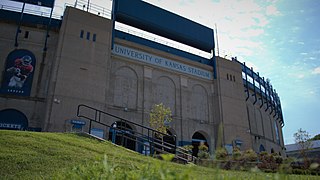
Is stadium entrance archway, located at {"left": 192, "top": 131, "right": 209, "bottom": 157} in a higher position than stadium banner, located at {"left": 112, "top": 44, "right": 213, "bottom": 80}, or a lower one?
lower

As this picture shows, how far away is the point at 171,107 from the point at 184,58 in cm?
582

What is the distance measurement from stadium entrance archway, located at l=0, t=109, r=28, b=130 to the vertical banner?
1.47 meters

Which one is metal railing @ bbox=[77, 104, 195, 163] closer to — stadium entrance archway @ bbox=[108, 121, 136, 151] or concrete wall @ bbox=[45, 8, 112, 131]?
stadium entrance archway @ bbox=[108, 121, 136, 151]

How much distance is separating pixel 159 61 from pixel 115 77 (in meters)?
5.17

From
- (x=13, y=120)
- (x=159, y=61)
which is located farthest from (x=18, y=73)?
(x=159, y=61)

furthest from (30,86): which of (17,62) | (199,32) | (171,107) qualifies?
(199,32)

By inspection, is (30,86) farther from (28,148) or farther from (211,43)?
→ (211,43)

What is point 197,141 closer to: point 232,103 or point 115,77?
point 232,103

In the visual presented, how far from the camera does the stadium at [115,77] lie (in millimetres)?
19406

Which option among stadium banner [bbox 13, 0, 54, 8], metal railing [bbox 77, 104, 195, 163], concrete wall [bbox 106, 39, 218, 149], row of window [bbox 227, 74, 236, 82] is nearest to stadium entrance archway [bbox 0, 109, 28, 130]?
metal railing [bbox 77, 104, 195, 163]

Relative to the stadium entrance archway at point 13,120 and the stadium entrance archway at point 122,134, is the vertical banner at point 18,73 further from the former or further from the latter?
the stadium entrance archway at point 122,134

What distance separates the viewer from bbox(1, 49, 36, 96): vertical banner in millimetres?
19547

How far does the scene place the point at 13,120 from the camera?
62.3ft

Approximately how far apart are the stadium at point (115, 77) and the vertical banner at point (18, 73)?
67 millimetres
